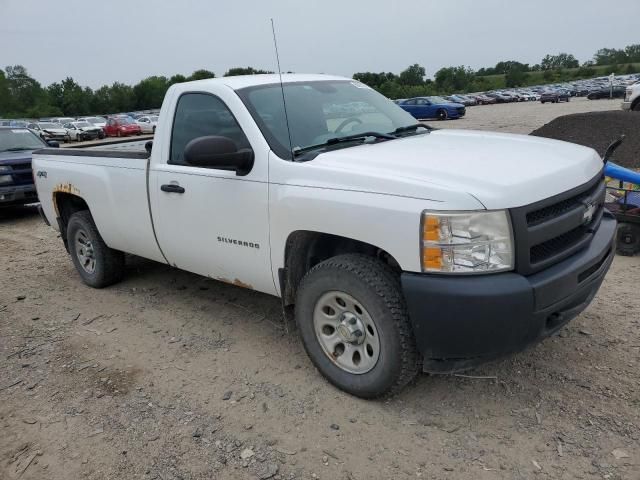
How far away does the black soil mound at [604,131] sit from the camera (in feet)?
33.2

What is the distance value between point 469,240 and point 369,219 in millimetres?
522

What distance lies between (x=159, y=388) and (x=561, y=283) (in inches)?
98.4

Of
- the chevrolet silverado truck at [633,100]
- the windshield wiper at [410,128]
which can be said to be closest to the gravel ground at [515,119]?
the chevrolet silverado truck at [633,100]

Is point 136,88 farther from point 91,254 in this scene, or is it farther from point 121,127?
point 91,254

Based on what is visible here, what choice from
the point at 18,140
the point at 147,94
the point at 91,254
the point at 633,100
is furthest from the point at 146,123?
the point at 147,94

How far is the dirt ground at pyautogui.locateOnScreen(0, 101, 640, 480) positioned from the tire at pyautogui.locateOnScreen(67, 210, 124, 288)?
0.77m

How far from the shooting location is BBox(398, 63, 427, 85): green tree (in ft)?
345

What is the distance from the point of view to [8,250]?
7570mm

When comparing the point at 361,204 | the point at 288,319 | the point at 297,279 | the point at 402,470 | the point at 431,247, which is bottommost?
the point at 402,470

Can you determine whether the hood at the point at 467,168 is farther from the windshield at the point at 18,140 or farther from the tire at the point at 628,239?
the windshield at the point at 18,140

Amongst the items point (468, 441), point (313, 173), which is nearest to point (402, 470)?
point (468, 441)

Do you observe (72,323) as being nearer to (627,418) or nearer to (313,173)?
(313,173)

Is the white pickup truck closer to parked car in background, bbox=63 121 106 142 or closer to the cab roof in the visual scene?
the cab roof

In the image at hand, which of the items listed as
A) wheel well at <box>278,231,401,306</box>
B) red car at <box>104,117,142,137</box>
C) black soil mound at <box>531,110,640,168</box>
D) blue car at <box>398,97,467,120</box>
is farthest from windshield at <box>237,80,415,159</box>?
red car at <box>104,117,142,137</box>
